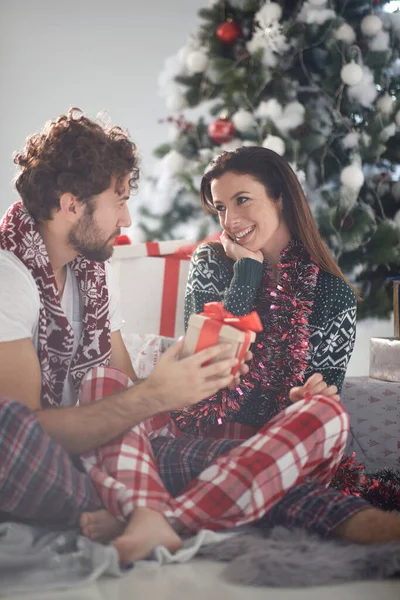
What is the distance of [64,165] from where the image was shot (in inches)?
41.3

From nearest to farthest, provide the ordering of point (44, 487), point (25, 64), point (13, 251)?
1. point (44, 487)
2. point (13, 251)
3. point (25, 64)

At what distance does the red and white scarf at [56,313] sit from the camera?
1.02 m

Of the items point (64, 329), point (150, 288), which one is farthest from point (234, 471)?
point (150, 288)

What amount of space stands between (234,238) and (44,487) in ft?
1.80

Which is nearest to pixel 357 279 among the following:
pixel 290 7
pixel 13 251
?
pixel 290 7

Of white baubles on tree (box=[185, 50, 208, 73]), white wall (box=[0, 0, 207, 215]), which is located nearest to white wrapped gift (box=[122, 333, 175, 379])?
white baubles on tree (box=[185, 50, 208, 73])

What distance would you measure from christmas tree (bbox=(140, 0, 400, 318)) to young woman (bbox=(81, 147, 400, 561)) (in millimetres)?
930

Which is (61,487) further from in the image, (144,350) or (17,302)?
(144,350)

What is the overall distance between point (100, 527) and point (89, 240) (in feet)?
1.37

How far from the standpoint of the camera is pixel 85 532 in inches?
36.0

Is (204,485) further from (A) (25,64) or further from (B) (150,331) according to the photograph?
(A) (25,64)

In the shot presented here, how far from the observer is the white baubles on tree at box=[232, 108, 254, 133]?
219 centimetres

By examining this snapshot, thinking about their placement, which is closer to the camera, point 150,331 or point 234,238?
point 234,238

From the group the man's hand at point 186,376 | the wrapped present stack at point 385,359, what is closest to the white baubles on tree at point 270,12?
the wrapped present stack at point 385,359
